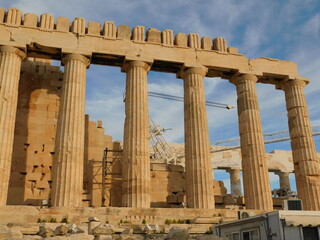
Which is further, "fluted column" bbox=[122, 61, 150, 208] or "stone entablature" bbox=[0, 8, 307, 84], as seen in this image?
"stone entablature" bbox=[0, 8, 307, 84]

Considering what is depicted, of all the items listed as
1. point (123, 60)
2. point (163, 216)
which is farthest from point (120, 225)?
point (123, 60)

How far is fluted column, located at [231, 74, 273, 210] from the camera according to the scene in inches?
1006

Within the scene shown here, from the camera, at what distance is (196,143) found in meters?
25.6

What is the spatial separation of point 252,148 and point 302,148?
4.08 meters

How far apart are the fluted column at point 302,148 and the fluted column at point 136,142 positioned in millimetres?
10982

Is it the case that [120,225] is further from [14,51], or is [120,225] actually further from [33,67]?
[33,67]

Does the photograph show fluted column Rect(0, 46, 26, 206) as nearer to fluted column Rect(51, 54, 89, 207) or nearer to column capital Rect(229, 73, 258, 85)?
fluted column Rect(51, 54, 89, 207)

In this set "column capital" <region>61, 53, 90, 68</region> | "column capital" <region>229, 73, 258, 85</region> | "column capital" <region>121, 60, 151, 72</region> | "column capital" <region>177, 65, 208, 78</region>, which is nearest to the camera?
"column capital" <region>61, 53, 90, 68</region>

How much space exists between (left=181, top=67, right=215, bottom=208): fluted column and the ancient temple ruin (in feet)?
0.21

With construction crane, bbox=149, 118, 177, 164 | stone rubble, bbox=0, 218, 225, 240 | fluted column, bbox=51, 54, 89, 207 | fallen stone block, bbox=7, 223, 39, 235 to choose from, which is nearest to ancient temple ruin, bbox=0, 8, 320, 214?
fluted column, bbox=51, 54, 89, 207

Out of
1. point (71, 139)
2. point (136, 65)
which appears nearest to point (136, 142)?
point (71, 139)

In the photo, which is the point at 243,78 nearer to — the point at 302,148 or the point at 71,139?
the point at 302,148

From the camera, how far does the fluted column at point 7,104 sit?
22.1 metres

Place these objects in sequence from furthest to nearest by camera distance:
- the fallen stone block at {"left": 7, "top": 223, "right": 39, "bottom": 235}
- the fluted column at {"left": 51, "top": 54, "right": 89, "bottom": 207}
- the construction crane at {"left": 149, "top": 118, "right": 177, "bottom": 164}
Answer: the construction crane at {"left": 149, "top": 118, "right": 177, "bottom": 164}, the fluted column at {"left": 51, "top": 54, "right": 89, "bottom": 207}, the fallen stone block at {"left": 7, "top": 223, "right": 39, "bottom": 235}
